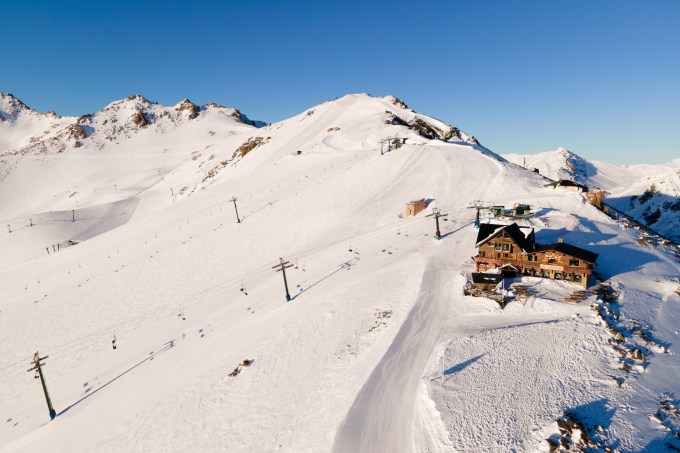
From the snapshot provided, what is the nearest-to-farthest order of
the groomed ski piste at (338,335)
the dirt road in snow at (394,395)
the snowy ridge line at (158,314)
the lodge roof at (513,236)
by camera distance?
the dirt road in snow at (394,395), the groomed ski piste at (338,335), the lodge roof at (513,236), the snowy ridge line at (158,314)

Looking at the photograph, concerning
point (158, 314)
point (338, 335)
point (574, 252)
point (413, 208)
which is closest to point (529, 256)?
point (574, 252)

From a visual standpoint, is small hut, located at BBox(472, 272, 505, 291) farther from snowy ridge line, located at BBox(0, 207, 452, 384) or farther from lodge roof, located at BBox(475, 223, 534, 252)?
snowy ridge line, located at BBox(0, 207, 452, 384)

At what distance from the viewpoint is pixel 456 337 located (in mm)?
27594

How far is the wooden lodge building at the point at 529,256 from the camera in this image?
110 ft

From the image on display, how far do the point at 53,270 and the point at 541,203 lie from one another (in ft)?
308

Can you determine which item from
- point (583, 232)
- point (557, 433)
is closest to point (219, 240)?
point (557, 433)

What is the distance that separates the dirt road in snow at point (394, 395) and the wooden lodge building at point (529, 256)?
1041 centimetres

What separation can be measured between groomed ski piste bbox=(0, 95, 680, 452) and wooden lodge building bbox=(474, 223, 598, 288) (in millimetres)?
1977

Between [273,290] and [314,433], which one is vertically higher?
[273,290]

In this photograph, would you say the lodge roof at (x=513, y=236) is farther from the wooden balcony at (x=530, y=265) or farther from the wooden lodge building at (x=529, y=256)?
the wooden balcony at (x=530, y=265)

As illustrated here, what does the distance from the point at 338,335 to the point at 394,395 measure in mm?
8857

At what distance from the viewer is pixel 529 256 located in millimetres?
35938

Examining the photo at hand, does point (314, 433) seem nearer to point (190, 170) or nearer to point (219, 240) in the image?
point (219, 240)

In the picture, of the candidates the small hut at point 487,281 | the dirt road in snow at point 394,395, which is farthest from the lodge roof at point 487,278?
the dirt road in snow at point 394,395
